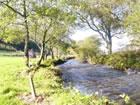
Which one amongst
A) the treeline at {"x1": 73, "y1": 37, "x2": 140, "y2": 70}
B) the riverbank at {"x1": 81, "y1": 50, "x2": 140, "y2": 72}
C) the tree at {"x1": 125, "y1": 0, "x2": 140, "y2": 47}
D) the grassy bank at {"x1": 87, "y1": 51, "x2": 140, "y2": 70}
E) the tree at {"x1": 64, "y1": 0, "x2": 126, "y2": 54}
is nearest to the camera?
the riverbank at {"x1": 81, "y1": 50, "x2": 140, "y2": 72}

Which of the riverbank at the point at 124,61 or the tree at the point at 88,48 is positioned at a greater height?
the tree at the point at 88,48

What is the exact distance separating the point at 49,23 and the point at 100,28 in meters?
44.7

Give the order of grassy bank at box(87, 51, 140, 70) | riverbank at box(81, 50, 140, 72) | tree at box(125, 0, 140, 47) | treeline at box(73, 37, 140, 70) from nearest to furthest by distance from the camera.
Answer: riverbank at box(81, 50, 140, 72) < grassy bank at box(87, 51, 140, 70) < treeline at box(73, 37, 140, 70) < tree at box(125, 0, 140, 47)

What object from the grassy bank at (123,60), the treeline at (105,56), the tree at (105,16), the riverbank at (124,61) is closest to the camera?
the riverbank at (124,61)

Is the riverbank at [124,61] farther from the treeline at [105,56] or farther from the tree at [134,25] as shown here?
the tree at [134,25]

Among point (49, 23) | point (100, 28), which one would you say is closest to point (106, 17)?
point (100, 28)

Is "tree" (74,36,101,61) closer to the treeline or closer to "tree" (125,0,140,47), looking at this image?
the treeline

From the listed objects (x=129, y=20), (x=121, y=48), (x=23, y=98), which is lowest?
(x=23, y=98)

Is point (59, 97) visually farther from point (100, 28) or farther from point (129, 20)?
point (100, 28)

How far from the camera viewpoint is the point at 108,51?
79875 mm

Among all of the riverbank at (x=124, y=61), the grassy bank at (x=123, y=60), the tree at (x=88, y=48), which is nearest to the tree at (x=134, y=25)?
the riverbank at (x=124, y=61)

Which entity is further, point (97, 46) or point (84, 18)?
point (97, 46)

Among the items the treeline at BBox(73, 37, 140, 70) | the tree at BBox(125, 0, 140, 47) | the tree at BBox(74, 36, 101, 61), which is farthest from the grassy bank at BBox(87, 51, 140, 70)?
the tree at BBox(74, 36, 101, 61)

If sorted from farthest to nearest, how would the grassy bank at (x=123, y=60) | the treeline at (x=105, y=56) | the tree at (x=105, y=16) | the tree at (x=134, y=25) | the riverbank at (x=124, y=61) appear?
1. the tree at (x=105, y=16)
2. the tree at (x=134, y=25)
3. the treeline at (x=105, y=56)
4. the grassy bank at (x=123, y=60)
5. the riverbank at (x=124, y=61)
